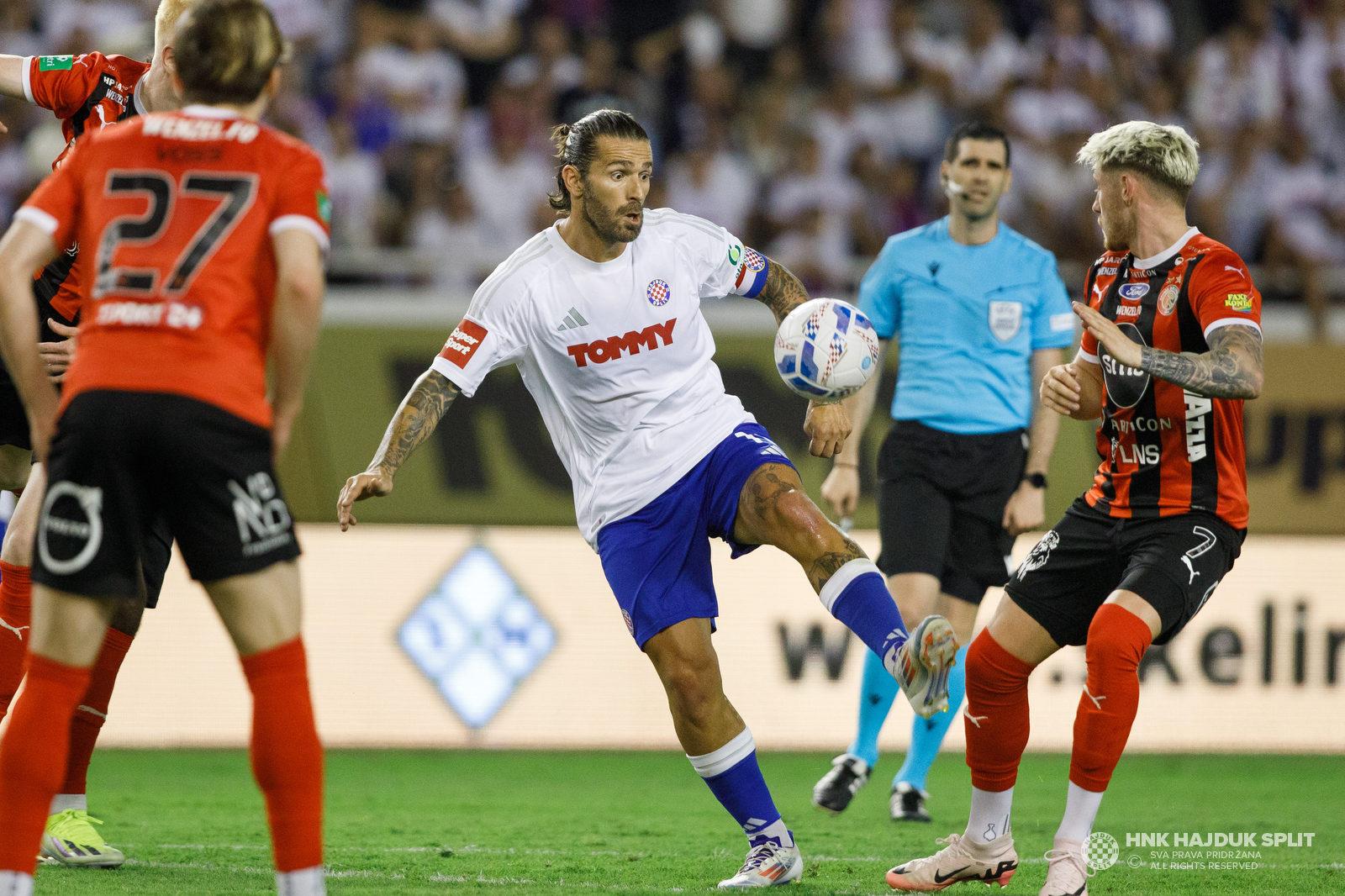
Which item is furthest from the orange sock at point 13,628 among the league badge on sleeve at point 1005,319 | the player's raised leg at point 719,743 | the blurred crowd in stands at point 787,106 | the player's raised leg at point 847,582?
the blurred crowd in stands at point 787,106

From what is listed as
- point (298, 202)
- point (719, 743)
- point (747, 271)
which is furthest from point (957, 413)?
point (298, 202)

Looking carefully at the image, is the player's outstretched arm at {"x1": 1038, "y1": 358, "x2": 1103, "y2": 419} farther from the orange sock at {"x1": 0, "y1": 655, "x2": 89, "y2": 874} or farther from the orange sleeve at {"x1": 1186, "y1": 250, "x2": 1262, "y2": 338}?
the orange sock at {"x1": 0, "y1": 655, "x2": 89, "y2": 874}

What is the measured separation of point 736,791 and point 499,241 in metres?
7.18

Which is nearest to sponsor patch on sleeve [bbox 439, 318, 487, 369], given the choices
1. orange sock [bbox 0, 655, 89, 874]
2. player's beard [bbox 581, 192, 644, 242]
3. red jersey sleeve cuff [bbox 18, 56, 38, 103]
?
player's beard [bbox 581, 192, 644, 242]

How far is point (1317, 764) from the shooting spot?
27.0ft

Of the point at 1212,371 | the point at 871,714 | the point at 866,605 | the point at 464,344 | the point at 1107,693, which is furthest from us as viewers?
the point at 871,714

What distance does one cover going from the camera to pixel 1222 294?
4.27 m

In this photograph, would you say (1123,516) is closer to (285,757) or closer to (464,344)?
(464,344)

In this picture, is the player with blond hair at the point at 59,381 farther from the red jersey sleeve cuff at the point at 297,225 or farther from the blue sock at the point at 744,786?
the blue sock at the point at 744,786

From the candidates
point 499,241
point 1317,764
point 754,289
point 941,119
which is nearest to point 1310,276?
point 941,119

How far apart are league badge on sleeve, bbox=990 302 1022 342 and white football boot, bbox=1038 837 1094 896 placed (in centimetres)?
281

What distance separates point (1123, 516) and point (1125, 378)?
0.42 meters

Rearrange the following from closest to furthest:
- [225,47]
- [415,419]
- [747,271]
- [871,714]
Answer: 1. [225,47]
2. [415,419]
3. [747,271]
4. [871,714]

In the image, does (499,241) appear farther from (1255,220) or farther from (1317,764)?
(1317,764)
